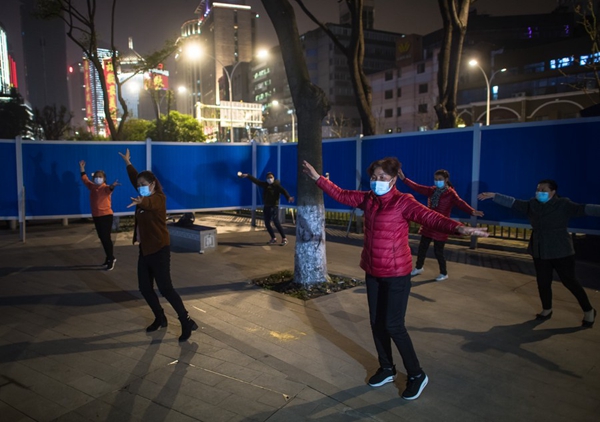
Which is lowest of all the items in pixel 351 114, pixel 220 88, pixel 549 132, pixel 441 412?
pixel 441 412

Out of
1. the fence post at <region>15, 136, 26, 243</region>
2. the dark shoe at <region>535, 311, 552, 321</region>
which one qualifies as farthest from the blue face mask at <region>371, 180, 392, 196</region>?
the fence post at <region>15, 136, 26, 243</region>

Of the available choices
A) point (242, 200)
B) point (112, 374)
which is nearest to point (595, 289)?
point (112, 374)

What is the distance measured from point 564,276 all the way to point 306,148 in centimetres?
413

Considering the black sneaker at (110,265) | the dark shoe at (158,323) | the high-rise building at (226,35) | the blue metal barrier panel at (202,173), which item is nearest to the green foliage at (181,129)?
the blue metal barrier panel at (202,173)

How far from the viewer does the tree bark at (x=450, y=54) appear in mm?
13367

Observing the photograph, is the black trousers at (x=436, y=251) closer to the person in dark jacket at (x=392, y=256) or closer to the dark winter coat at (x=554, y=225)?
the dark winter coat at (x=554, y=225)

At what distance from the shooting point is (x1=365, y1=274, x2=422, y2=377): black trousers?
3961 millimetres

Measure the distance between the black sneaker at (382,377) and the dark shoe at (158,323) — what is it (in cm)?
277

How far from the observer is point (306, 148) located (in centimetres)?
755

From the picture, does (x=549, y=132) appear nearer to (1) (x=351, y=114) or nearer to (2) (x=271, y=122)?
(1) (x=351, y=114)

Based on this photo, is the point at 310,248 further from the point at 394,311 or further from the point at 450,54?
the point at 450,54

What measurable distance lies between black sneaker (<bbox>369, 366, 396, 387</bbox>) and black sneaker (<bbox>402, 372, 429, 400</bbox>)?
247 millimetres

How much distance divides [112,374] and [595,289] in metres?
7.22

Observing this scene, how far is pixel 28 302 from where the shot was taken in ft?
22.1
